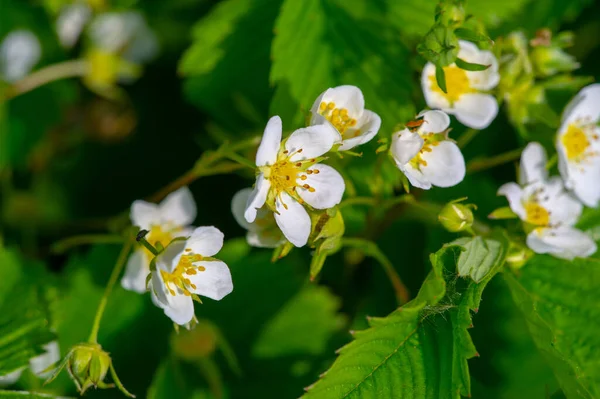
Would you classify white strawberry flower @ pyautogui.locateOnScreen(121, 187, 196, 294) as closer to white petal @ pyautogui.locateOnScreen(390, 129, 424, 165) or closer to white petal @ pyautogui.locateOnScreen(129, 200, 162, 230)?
white petal @ pyautogui.locateOnScreen(129, 200, 162, 230)

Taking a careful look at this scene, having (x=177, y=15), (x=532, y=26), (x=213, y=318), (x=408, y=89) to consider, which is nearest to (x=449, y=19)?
(x=408, y=89)

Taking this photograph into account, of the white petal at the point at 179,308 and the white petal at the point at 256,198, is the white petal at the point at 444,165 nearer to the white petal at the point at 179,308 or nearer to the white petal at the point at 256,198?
the white petal at the point at 256,198

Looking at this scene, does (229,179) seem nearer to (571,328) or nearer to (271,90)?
(271,90)

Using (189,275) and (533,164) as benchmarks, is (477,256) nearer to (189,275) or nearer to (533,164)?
(533,164)

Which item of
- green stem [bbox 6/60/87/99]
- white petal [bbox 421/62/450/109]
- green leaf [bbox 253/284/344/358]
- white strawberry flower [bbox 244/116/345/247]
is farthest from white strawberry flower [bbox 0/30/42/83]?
white petal [bbox 421/62/450/109]

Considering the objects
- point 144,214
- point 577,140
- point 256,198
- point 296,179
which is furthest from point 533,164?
point 144,214
